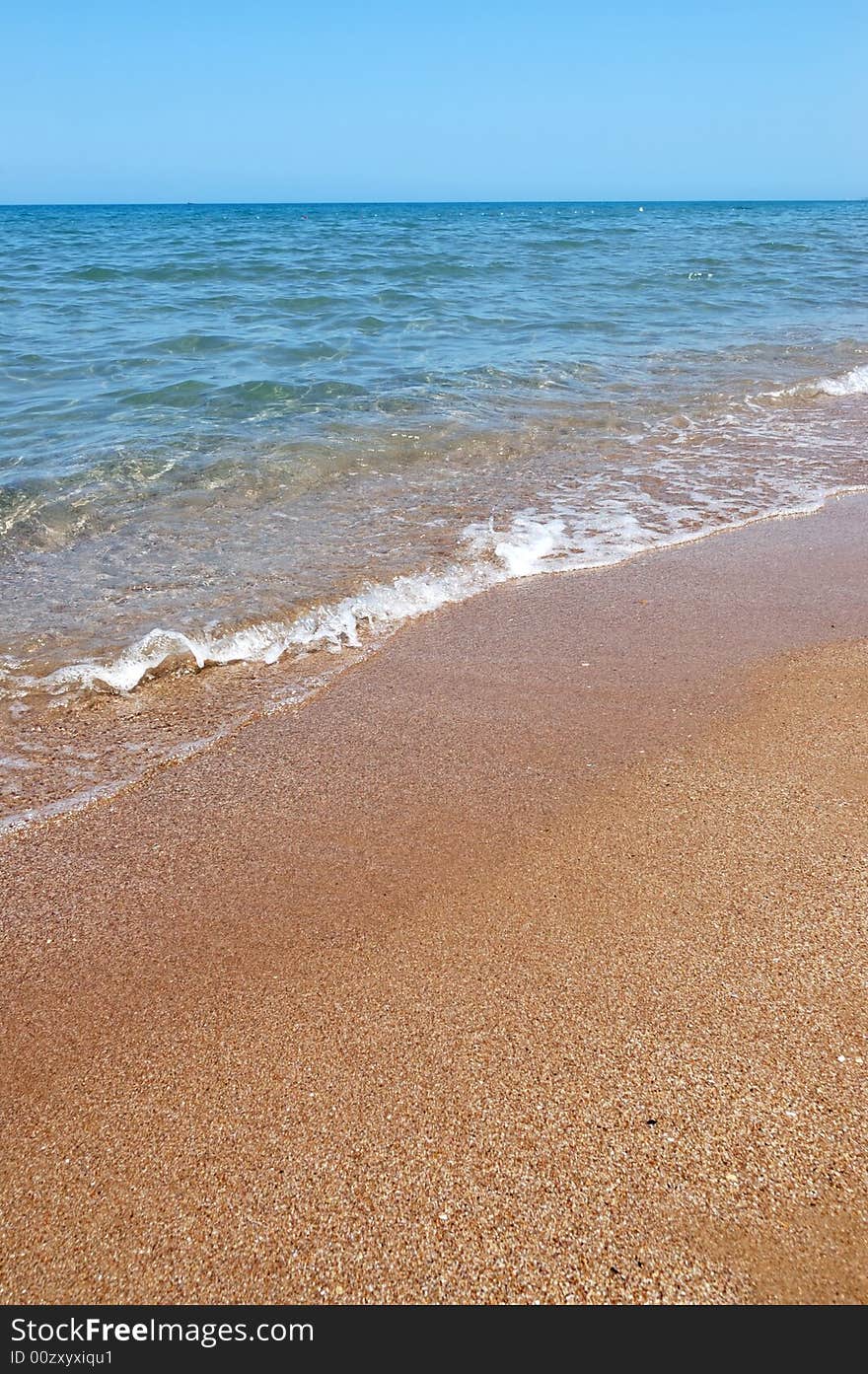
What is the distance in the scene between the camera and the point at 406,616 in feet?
13.9

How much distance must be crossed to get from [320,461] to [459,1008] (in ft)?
16.8

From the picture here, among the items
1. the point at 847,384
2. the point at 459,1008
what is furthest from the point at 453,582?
the point at 847,384

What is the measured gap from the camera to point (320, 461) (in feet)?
21.3

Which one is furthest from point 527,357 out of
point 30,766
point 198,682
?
point 30,766

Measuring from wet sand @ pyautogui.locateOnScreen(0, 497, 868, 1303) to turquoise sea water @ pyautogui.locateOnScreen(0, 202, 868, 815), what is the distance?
2.41 ft

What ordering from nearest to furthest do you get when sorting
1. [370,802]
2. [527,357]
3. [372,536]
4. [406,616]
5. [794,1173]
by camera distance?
1. [794,1173]
2. [370,802]
3. [406,616]
4. [372,536]
5. [527,357]

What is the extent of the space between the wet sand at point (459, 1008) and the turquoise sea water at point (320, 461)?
2.41 feet

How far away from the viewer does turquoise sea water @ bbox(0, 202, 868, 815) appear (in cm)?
379

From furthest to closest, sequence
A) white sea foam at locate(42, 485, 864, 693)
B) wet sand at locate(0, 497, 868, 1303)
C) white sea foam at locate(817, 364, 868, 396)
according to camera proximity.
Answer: white sea foam at locate(817, 364, 868, 396)
white sea foam at locate(42, 485, 864, 693)
wet sand at locate(0, 497, 868, 1303)

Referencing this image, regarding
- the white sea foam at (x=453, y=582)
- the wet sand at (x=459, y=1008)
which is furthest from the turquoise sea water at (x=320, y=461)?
the wet sand at (x=459, y=1008)

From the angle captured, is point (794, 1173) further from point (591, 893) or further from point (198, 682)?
point (198, 682)

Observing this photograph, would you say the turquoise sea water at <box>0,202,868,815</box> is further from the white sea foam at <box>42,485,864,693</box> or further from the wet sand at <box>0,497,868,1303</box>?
the wet sand at <box>0,497,868,1303</box>

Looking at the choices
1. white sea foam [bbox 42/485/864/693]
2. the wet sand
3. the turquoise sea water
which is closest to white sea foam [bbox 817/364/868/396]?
the turquoise sea water

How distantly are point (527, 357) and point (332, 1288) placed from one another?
9.55m
